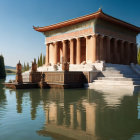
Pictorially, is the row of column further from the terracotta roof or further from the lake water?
the lake water

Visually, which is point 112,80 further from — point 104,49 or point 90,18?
point 90,18

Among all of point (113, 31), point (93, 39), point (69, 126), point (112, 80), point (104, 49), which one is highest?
point (113, 31)

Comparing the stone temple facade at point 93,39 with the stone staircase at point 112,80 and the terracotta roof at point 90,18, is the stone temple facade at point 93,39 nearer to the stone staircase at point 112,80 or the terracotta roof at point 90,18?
the terracotta roof at point 90,18

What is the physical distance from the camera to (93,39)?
26.1 m

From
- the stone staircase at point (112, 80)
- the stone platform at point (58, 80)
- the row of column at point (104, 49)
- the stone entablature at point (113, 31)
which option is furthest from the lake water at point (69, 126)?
the stone entablature at point (113, 31)

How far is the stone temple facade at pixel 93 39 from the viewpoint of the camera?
26234 millimetres

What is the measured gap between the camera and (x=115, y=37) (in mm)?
28688

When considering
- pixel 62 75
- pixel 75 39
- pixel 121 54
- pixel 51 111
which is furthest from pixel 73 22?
pixel 51 111

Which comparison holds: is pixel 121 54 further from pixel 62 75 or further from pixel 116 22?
pixel 62 75

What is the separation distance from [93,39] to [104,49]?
3423 mm

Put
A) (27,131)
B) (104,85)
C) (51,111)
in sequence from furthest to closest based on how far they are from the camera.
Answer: (104,85) < (51,111) < (27,131)

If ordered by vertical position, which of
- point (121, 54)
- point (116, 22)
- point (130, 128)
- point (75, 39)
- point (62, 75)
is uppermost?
point (116, 22)

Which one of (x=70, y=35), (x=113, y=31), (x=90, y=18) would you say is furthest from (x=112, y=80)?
(x=70, y=35)

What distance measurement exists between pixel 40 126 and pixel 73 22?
24266 millimetres
